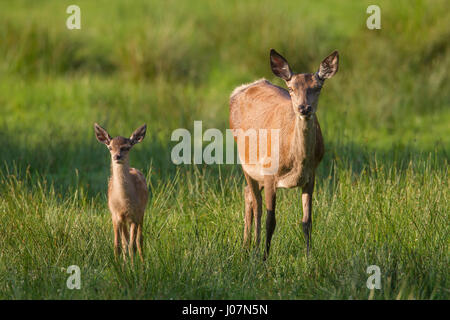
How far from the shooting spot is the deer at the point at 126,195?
625 cm

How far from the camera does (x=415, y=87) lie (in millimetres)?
13688

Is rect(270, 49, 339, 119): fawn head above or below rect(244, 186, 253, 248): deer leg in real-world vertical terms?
above

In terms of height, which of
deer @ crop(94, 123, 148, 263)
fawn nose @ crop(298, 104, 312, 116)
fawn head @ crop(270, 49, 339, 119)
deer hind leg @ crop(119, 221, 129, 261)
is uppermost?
fawn head @ crop(270, 49, 339, 119)

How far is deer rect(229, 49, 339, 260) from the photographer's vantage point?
239 inches

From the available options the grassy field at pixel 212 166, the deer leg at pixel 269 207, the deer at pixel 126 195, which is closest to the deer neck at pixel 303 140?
the deer leg at pixel 269 207

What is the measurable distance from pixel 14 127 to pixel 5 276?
6.05 meters

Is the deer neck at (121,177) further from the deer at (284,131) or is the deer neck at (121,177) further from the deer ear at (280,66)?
the deer ear at (280,66)

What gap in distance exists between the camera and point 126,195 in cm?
632

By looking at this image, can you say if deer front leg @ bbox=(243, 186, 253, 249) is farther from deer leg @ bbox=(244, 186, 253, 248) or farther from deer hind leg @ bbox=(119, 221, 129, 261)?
deer hind leg @ bbox=(119, 221, 129, 261)

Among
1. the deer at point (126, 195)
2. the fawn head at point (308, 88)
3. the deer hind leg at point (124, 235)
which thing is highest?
the fawn head at point (308, 88)

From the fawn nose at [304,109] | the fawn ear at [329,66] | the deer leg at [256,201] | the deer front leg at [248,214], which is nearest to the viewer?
the fawn nose at [304,109]

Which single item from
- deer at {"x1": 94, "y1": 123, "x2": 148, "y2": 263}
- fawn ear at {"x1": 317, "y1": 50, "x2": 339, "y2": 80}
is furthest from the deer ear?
deer at {"x1": 94, "y1": 123, "x2": 148, "y2": 263}
